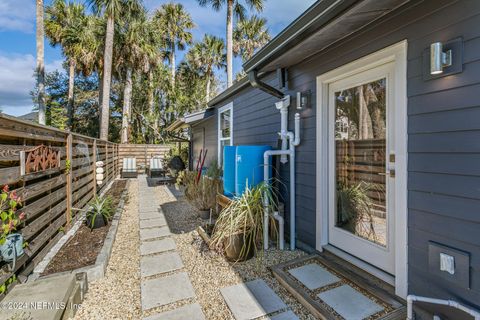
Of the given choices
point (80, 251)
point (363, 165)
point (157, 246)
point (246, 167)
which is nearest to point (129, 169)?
point (157, 246)

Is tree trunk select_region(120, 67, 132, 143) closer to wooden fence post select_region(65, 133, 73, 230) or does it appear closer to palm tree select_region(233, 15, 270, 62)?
palm tree select_region(233, 15, 270, 62)

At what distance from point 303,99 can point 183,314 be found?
2619mm

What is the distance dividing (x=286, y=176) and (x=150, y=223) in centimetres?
251

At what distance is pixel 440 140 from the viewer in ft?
5.74

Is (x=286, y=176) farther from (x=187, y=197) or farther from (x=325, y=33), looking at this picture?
(x=187, y=197)

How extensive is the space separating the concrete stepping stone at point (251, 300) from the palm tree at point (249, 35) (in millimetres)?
16006

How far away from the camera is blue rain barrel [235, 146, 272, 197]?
138 inches

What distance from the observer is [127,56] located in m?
14.4

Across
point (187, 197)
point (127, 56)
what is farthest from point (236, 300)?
point (127, 56)

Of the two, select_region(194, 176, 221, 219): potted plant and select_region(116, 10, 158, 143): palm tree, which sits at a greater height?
select_region(116, 10, 158, 143): palm tree

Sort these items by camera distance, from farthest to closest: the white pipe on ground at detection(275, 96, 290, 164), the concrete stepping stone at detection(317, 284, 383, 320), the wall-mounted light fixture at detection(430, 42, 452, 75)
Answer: the white pipe on ground at detection(275, 96, 290, 164)
the concrete stepping stone at detection(317, 284, 383, 320)
the wall-mounted light fixture at detection(430, 42, 452, 75)

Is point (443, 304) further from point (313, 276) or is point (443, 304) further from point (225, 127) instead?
point (225, 127)

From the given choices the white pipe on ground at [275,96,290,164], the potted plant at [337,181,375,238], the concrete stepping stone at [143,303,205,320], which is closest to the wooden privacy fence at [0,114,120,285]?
the concrete stepping stone at [143,303,205,320]

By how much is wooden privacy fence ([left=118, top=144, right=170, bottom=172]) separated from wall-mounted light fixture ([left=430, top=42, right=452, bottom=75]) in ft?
42.2
